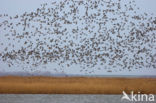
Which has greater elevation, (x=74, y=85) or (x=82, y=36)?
(x=82, y=36)

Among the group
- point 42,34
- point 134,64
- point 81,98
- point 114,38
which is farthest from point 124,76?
point 42,34

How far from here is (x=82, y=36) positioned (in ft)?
4.98

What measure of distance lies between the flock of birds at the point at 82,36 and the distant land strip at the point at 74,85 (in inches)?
4.5

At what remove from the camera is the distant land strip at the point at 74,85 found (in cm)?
140

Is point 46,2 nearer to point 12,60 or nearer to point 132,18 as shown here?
point 12,60

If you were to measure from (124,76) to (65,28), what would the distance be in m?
0.52

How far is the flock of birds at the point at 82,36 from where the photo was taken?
4.91 feet

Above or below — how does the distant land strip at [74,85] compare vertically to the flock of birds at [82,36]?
below

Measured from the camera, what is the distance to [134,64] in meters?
1.54

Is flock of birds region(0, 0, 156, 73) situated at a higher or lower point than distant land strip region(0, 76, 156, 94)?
higher

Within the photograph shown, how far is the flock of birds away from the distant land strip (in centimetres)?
12

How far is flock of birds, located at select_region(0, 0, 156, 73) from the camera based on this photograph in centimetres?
150

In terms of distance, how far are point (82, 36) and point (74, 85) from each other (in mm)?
336

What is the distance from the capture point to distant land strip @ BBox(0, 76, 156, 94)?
140cm
